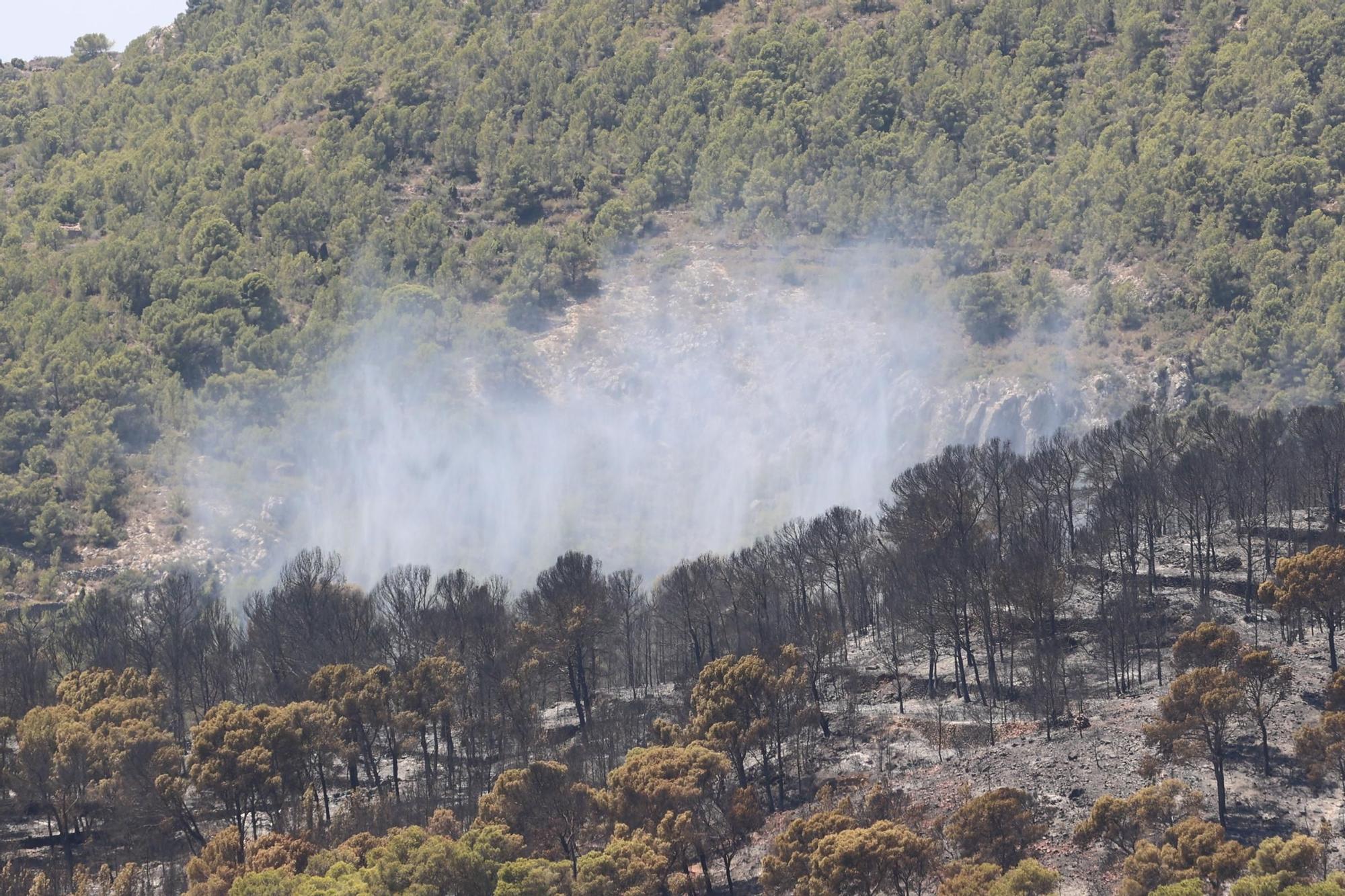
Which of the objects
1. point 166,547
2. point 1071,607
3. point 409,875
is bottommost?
point 409,875

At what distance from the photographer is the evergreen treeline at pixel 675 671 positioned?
96.6 meters

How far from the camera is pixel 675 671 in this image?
131 m

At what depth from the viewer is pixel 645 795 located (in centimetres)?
9638

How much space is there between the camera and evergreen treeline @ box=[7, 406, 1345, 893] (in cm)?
9662

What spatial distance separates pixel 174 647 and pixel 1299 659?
69364 mm

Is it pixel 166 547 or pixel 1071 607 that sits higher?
pixel 166 547

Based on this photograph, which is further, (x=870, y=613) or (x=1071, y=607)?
(x=870, y=613)

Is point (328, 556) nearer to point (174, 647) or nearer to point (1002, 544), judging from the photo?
point (174, 647)

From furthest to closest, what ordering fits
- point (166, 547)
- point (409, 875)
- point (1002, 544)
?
point (166, 547), point (1002, 544), point (409, 875)

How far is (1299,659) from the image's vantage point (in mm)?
107500

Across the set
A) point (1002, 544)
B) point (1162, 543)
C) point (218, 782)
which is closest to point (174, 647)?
point (218, 782)

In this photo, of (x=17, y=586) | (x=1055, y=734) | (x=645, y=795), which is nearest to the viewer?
(x=645, y=795)

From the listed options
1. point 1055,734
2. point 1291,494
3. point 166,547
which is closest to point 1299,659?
point 1055,734

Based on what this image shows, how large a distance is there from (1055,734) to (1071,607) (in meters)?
20.6
